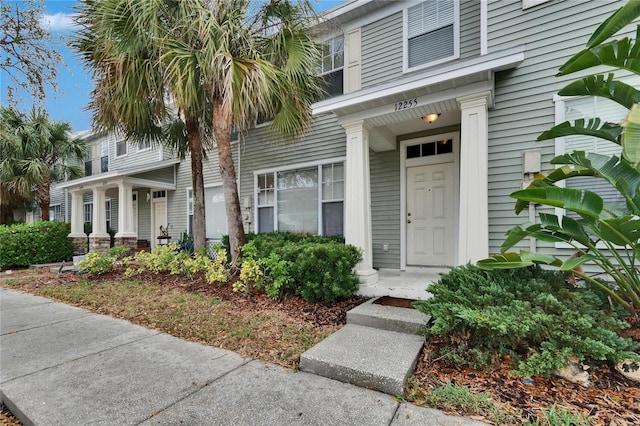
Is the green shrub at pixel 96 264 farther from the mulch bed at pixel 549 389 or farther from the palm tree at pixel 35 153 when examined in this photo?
the mulch bed at pixel 549 389

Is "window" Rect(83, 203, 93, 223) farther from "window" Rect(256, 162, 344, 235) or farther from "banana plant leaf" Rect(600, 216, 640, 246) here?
"banana plant leaf" Rect(600, 216, 640, 246)

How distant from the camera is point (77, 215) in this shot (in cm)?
1123

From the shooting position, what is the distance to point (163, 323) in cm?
391

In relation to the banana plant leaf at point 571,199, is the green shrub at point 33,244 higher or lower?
lower

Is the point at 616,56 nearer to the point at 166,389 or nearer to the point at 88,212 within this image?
the point at 166,389

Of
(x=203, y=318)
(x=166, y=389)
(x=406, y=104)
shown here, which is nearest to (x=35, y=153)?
(x=203, y=318)

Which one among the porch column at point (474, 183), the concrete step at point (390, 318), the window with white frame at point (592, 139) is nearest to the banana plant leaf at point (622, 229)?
the porch column at point (474, 183)

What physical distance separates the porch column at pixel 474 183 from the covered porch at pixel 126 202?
9.28m

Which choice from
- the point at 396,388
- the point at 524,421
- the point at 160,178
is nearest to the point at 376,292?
the point at 396,388

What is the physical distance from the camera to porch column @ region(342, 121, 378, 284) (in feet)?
16.4

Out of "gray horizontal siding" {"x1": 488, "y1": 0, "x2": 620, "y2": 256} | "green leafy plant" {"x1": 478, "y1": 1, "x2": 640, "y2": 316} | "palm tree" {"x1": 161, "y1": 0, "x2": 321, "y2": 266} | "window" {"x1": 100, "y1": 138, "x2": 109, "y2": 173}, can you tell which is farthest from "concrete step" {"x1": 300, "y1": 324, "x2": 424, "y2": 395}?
"window" {"x1": 100, "y1": 138, "x2": 109, "y2": 173}

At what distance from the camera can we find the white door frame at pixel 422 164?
554 cm

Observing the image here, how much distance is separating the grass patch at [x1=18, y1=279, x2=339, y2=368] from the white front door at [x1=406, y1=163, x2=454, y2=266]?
3.04m

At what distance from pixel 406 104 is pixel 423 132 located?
139 centimetres
